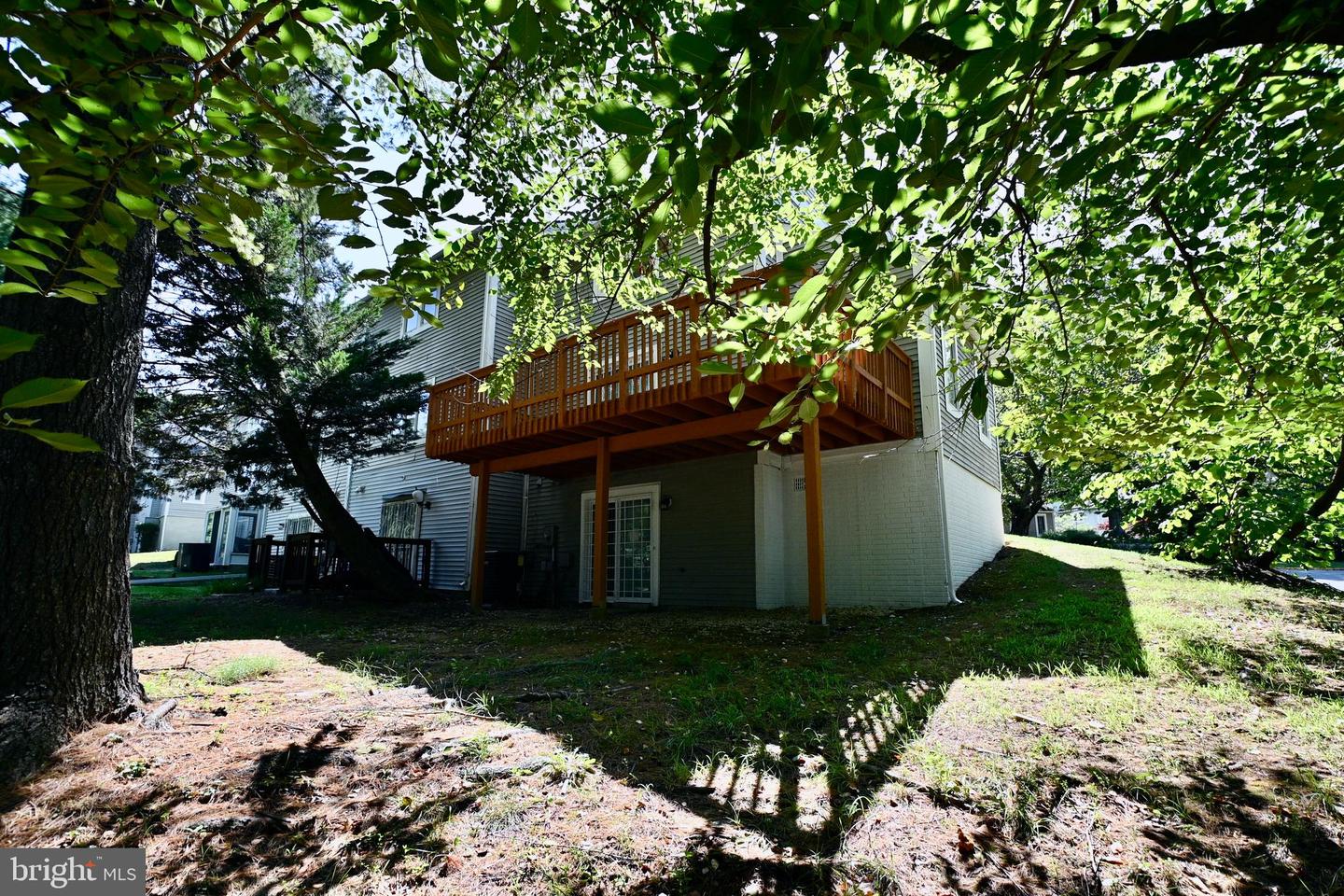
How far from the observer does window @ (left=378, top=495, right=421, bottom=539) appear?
1489 cm

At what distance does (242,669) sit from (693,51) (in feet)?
19.3

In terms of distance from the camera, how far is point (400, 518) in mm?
15398

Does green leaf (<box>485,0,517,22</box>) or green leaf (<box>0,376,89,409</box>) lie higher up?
green leaf (<box>485,0,517,22</box>)

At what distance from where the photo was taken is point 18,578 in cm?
309

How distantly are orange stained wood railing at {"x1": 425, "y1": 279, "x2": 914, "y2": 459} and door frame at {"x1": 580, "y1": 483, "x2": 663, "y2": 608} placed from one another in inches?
82.5

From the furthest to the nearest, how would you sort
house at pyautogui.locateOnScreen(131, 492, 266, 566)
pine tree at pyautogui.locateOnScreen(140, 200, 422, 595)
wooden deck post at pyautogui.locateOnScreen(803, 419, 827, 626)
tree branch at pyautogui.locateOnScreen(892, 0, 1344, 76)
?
house at pyautogui.locateOnScreen(131, 492, 266, 566) < pine tree at pyautogui.locateOnScreen(140, 200, 422, 595) < wooden deck post at pyautogui.locateOnScreen(803, 419, 827, 626) < tree branch at pyautogui.locateOnScreen(892, 0, 1344, 76)

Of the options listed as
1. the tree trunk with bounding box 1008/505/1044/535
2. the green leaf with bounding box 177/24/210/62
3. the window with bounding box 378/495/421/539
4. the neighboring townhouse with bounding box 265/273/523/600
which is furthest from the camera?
the tree trunk with bounding box 1008/505/1044/535

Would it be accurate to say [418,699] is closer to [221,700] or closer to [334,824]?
[221,700]

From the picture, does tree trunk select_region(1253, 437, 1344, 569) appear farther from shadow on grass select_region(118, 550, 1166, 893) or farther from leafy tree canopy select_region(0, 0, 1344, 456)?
leafy tree canopy select_region(0, 0, 1344, 456)

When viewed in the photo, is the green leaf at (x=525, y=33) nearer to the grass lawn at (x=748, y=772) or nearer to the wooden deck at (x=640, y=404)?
the grass lawn at (x=748, y=772)

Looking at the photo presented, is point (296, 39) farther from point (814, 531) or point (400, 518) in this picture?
point (400, 518)

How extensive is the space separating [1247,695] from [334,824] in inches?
215

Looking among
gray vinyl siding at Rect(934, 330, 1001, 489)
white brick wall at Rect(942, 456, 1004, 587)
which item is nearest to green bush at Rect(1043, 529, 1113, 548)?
gray vinyl siding at Rect(934, 330, 1001, 489)

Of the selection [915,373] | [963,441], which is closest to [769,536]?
[915,373]
